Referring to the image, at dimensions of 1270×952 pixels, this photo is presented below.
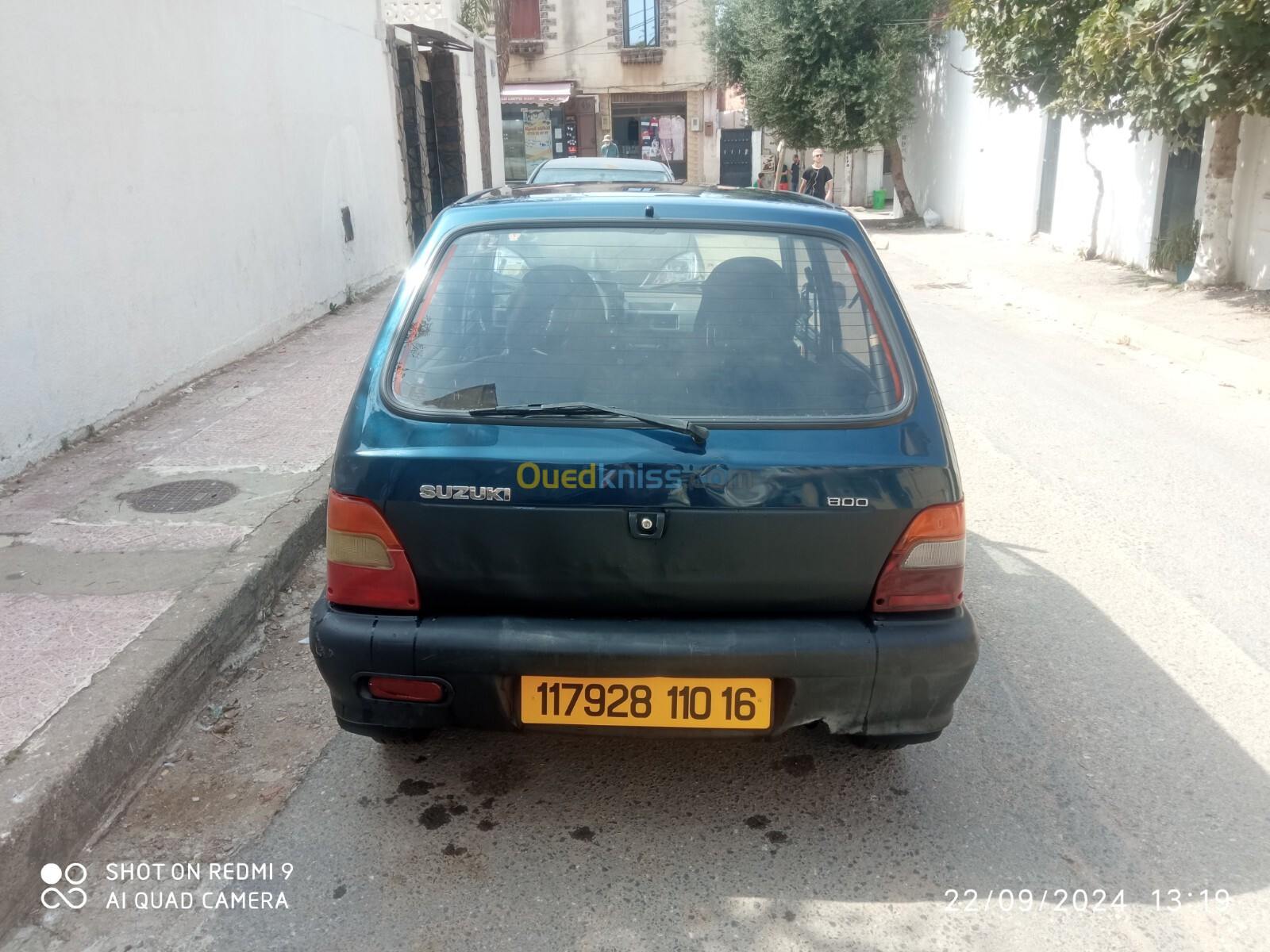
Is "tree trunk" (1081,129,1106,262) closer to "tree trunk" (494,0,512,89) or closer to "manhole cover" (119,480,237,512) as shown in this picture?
"manhole cover" (119,480,237,512)

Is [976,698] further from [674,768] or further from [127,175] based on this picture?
[127,175]

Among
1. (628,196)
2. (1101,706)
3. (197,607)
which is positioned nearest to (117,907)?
(197,607)

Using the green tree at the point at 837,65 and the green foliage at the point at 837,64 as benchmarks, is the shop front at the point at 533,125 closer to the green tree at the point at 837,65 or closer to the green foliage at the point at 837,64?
the green tree at the point at 837,65

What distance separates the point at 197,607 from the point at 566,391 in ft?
6.22

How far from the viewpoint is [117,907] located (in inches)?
97.7

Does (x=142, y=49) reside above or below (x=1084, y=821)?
above

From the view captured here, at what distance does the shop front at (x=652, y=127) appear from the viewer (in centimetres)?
3681

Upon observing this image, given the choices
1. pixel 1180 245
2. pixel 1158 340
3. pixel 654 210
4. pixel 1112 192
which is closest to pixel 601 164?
pixel 1158 340

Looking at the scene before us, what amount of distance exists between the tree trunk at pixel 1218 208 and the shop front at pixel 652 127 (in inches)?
1048

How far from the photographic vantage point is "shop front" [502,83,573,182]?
114 feet

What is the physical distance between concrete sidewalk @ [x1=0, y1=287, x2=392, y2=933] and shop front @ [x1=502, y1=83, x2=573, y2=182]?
1183 inches

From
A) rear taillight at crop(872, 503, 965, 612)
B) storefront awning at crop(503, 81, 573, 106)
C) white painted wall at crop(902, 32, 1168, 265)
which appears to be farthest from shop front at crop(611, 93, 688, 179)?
rear taillight at crop(872, 503, 965, 612)

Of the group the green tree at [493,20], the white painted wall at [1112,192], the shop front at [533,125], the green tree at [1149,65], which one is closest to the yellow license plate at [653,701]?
the green tree at [1149,65]
